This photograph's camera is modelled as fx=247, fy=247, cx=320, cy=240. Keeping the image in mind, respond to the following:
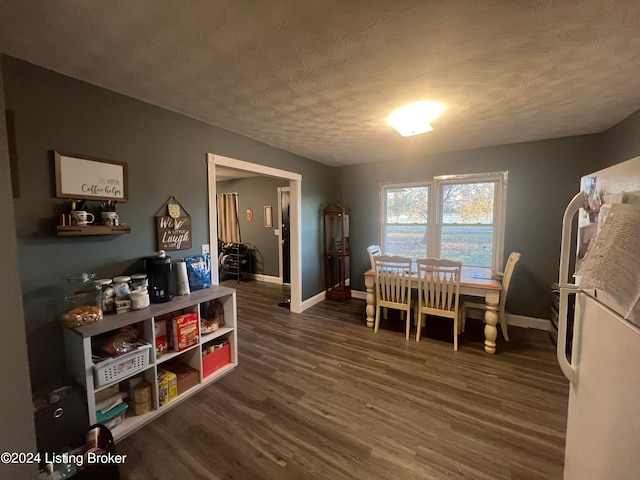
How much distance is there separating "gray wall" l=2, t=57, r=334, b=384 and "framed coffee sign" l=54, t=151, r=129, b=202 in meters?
0.05

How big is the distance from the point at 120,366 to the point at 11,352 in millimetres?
850

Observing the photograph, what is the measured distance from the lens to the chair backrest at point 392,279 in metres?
2.87

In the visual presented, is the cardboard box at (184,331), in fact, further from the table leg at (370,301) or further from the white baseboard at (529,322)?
the white baseboard at (529,322)

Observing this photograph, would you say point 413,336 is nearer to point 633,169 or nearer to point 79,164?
point 633,169

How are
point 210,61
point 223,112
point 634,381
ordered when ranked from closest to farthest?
point 634,381
point 210,61
point 223,112

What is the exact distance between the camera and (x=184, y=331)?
1.92m

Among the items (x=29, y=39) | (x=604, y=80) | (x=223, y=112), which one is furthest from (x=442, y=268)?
(x=29, y=39)

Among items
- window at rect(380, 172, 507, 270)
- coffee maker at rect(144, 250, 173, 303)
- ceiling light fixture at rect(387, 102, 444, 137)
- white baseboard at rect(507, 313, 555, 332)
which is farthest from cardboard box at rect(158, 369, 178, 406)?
white baseboard at rect(507, 313, 555, 332)

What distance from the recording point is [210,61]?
4.73 feet

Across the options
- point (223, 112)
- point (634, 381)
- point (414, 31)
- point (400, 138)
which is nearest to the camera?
point (634, 381)

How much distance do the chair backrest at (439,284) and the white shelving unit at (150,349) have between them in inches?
80.6

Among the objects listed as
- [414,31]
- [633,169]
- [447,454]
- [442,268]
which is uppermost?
[414,31]

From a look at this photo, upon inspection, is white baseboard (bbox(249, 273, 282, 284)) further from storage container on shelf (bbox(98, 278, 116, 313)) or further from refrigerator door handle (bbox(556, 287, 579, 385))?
refrigerator door handle (bbox(556, 287, 579, 385))

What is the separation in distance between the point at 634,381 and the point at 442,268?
212 cm
